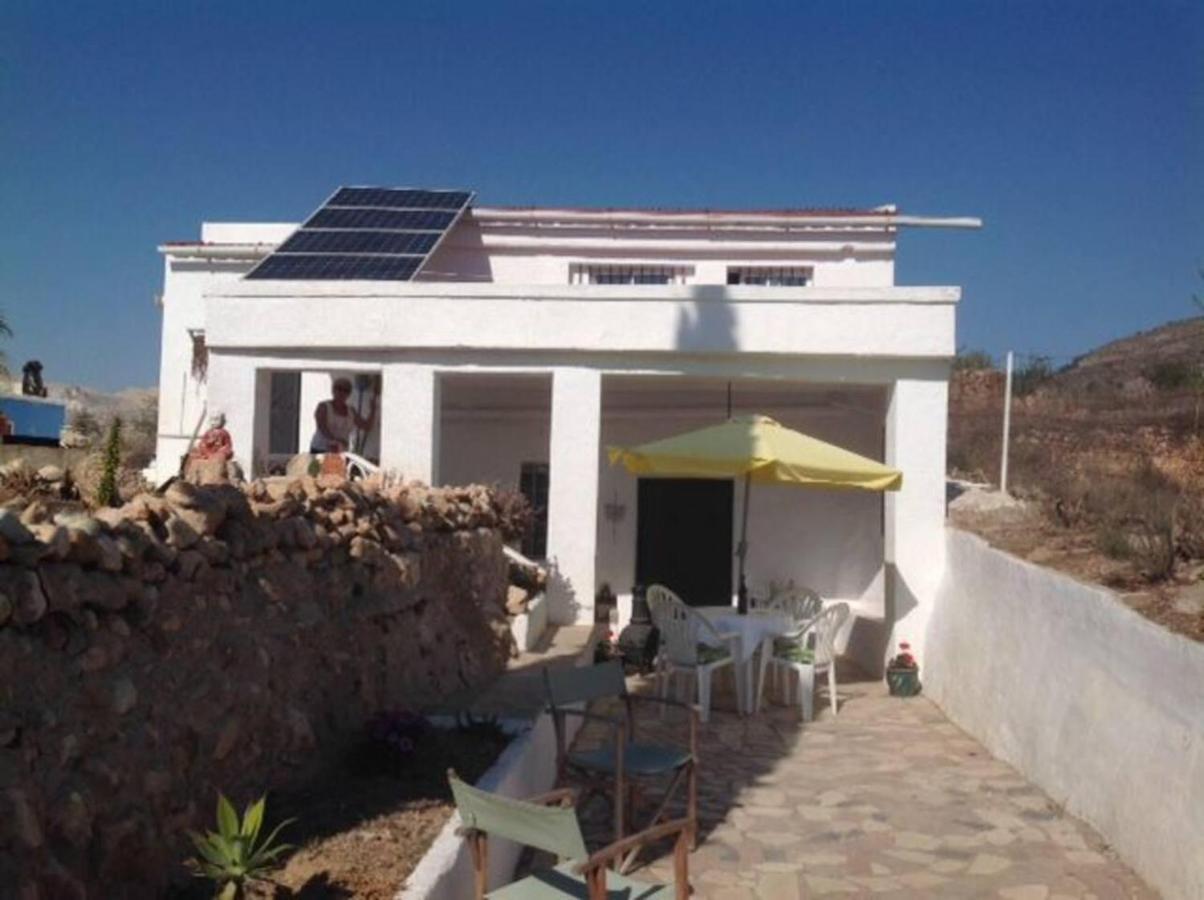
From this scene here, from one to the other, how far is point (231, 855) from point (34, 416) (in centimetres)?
1482

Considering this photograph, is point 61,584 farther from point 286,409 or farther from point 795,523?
point 286,409

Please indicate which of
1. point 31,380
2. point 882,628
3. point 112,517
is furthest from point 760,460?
point 31,380

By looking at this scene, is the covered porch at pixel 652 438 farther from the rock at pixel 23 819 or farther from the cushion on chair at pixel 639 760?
the rock at pixel 23 819

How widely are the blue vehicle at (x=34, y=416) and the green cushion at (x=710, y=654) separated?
10117mm

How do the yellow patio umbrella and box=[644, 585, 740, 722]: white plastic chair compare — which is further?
the yellow patio umbrella

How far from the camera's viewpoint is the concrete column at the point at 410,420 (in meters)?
11.2

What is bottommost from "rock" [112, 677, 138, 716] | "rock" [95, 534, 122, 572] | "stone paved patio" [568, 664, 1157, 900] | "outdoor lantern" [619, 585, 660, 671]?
"stone paved patio" [568, 664, 1157, 900]

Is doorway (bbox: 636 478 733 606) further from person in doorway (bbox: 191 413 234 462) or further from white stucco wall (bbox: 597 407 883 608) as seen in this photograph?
person in doorway (bbox: 191 413 234 462)

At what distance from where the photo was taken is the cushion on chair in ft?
17.5

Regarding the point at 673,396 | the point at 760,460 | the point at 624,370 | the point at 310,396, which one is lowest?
the point at 760,460

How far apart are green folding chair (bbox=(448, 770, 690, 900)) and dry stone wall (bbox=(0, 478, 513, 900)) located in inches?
43.0

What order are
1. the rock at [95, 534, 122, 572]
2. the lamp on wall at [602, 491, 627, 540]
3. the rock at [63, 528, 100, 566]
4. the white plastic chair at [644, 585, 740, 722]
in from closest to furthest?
the rock at [63, 528, 100, 566] < the rock at [95, 534, 122, 572] < the white plastic chair at [644, 585, 740, 722] < the lamp on wall at [602, 491, 627, 540]

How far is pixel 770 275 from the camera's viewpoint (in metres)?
14.4

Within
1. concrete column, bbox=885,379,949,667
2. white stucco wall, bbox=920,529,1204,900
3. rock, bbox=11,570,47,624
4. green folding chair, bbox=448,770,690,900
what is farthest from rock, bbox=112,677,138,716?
concrete column, bbox=885,379,949,667
